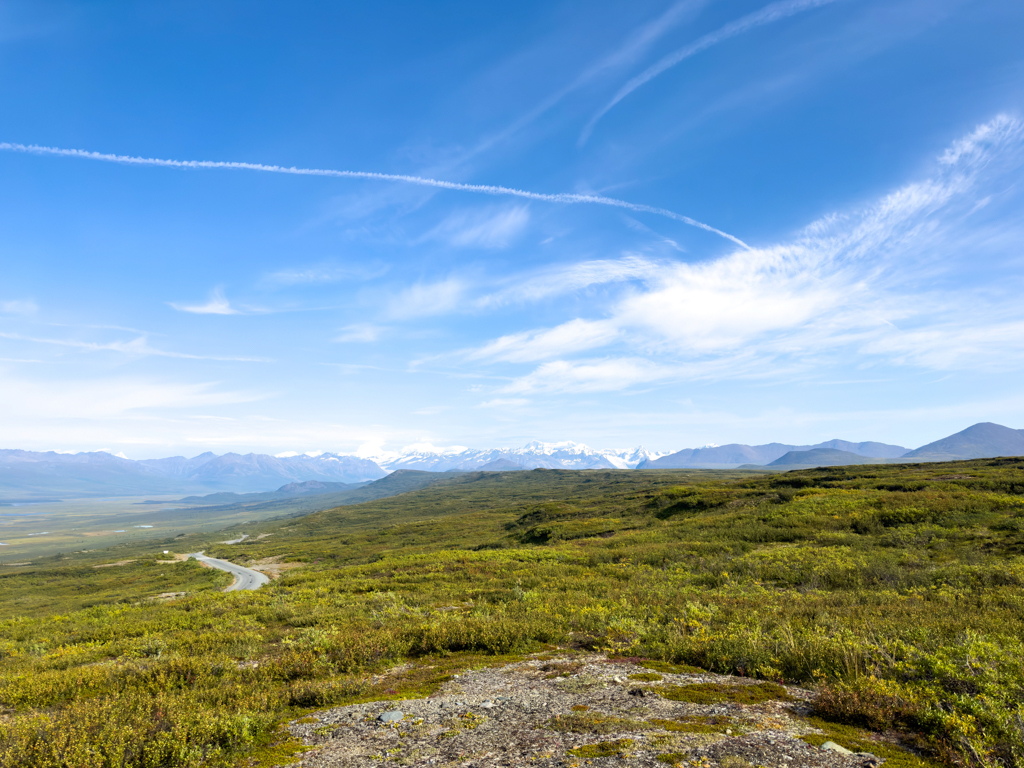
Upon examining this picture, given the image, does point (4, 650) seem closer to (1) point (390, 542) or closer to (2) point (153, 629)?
(2) point (153, 629)

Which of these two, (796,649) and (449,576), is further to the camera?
(449,576)

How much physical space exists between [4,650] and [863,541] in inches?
1965

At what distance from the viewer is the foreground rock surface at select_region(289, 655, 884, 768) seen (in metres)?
6.40

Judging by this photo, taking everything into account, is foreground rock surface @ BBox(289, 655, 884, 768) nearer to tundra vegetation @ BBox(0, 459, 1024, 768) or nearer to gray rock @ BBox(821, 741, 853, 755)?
gray rock @ BBox(821, 741, 853, 755)

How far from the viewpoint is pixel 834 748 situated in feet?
21.2

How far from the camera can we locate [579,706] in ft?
28.3

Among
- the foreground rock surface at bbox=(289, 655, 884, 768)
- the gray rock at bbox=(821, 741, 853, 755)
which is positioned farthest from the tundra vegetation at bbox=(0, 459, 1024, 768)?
the gray rock at bbox=(821, 741, 853, 755)

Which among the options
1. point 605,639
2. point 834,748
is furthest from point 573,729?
point 605,639

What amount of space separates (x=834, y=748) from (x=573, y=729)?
3749mm

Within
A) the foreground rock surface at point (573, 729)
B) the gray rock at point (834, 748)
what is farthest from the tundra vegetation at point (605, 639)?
the gray rock at point (834, 748)

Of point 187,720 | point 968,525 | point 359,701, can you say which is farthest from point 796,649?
point 968,525

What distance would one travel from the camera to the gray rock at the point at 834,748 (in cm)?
635

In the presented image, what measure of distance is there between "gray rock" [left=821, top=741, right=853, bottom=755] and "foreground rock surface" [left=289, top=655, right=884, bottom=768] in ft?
0.25

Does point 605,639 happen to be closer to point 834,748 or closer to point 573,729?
point 573,729
